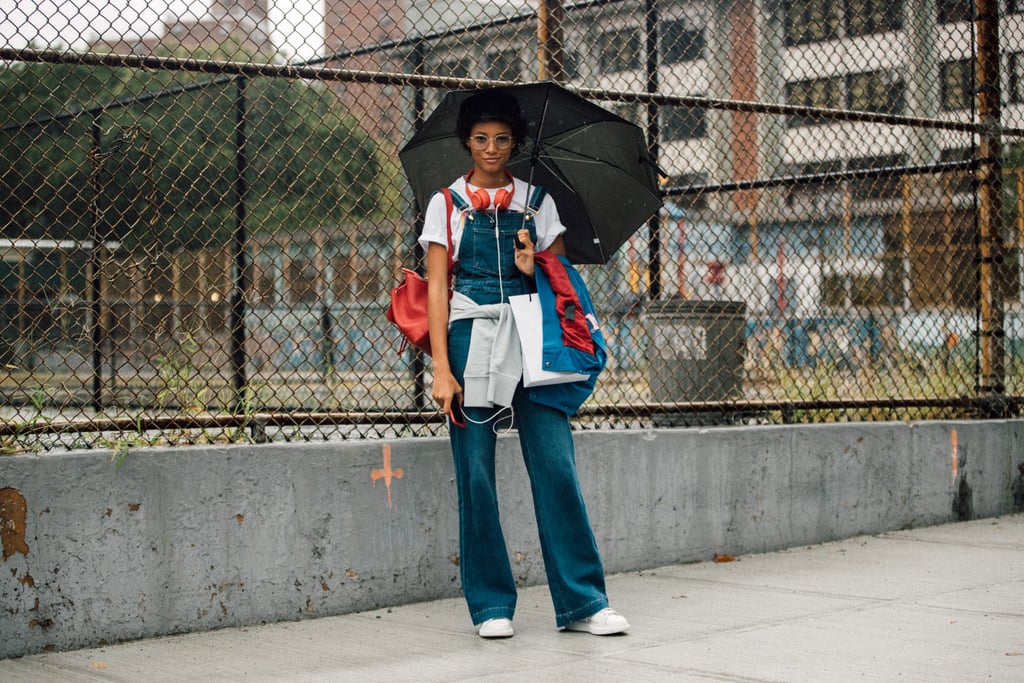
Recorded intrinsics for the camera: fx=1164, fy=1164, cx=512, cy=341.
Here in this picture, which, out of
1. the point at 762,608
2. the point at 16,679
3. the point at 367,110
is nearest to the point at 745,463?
the point at 762,608

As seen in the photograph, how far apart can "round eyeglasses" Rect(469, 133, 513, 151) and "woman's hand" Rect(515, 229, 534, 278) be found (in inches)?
13.2

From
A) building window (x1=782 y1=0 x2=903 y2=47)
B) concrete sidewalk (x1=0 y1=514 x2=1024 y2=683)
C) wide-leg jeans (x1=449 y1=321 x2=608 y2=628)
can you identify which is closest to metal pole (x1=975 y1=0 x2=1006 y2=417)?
building window (x1=782 y1=0 x2=903 y2=47)

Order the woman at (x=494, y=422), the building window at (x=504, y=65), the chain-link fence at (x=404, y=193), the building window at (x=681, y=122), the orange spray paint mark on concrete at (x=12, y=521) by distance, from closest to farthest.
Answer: the orange spray paint mark on concrete at (x=12, y=521) → the woman at (x=494, y=422) → the chain-link fence at (x=404, y=193) → the building window at (x=504, y=65) → the building window at (x=681, y=122)

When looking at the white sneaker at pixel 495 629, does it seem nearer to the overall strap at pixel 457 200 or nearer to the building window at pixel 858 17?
the overall strap at pixel 457 200

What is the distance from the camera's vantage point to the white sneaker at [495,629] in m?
4.36

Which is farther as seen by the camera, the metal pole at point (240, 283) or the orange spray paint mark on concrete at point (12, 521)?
the metal pole at point (240, 283)

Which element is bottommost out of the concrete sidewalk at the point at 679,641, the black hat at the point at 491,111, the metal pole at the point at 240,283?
the concrete sidewalk at the point at 679,641

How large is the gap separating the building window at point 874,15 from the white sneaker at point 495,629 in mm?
5049

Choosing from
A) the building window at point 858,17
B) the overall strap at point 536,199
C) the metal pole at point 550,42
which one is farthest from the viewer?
the building window at point 858,17

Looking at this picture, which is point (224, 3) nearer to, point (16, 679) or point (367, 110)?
point (367, 110)

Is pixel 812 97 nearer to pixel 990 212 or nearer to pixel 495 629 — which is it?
pixel 990 212

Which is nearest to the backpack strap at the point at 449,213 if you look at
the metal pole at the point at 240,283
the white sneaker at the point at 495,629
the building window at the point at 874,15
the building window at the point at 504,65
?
the metal pole at the point at 240,283

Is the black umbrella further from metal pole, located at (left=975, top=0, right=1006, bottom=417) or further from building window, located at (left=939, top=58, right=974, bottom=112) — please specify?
building window, located at (left=939, top=58, right=974, bottom=112)

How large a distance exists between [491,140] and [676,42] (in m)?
2.56
